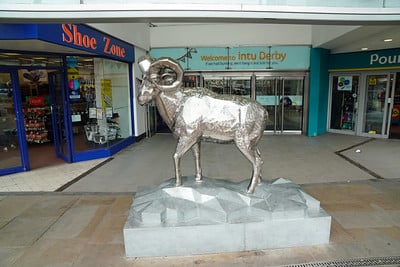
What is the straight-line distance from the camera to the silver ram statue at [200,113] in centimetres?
280

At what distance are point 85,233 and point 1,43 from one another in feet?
11.5

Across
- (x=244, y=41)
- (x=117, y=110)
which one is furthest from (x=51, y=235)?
(x=244, y=41)

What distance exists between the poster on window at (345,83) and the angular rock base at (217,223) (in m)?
7.62

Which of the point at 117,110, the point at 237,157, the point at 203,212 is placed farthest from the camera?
the point at 117,110

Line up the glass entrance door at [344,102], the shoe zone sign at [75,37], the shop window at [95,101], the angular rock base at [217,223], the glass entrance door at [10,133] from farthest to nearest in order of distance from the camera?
the glass entrance door at [344,102] → the shop window at [95,101] → the glass entrance door at [10,133] → the shoe zone sign at [75,37] → the angular rock base at [217,223]

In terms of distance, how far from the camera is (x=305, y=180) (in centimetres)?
470

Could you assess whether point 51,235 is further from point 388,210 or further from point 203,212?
point 388,210

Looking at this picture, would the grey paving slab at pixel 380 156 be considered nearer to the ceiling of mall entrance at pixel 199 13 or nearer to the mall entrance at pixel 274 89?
the mall entrance at pixel 274 89

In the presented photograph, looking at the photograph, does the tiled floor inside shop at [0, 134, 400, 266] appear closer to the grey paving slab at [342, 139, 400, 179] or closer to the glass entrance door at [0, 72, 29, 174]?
the grey paving slab at [342, 139, 400, 179]

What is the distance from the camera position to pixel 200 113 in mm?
2826

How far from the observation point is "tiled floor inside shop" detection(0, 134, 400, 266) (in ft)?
8.48

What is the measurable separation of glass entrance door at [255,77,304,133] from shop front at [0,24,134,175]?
4.45 metres

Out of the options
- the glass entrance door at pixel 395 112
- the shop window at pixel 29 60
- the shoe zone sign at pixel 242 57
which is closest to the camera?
the shop window at pixel 29 60

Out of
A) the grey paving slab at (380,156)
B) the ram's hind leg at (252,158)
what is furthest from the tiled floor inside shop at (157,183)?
the ram's hind leg at (252,158)
